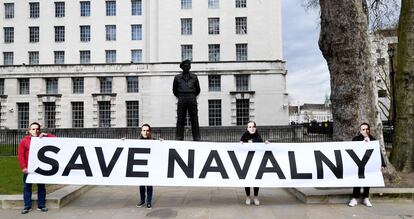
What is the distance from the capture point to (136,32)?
46.8 metres

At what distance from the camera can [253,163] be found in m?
8.21

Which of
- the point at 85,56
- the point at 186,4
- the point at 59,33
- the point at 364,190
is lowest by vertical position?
the point at 364,190

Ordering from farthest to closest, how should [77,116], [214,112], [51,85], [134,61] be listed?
[134,61], [51,85], [77,116], [214,112]

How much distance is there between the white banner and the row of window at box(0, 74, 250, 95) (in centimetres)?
3488

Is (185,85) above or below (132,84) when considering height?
below

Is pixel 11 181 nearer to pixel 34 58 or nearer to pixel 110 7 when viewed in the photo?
pixel 110 7

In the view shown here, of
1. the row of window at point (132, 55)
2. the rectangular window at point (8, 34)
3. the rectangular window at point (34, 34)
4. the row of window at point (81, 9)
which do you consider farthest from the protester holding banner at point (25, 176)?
the rectangular window at point (8, 34)

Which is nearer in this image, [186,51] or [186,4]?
[186,51]

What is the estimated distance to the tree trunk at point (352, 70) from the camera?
31.5 feet

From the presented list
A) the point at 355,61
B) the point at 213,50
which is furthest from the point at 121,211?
the point at 213,50

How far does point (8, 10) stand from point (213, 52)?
90.6ft

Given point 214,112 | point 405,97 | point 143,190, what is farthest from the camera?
point 214,112

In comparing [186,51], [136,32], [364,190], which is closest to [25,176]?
[364,190]

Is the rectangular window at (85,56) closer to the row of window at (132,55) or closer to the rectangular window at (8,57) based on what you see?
the row of window at (132,55)
